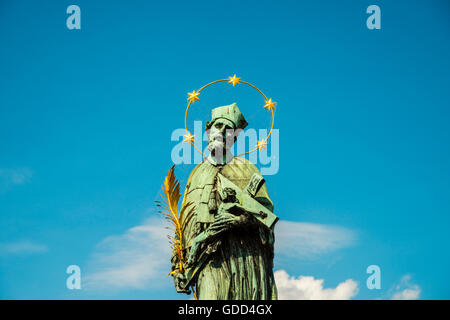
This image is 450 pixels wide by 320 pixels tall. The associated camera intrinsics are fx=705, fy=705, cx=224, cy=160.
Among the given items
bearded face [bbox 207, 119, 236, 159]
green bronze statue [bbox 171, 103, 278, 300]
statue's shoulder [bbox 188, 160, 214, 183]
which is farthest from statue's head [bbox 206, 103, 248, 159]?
green bronze statue [bbox 171, 103, 278, 300]

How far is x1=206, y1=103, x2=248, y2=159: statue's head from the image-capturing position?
14.3 metres

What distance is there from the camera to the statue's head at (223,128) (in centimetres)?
1427

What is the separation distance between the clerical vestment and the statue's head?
88 centimetres

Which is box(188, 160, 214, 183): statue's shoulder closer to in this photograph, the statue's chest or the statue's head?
the statue's chest

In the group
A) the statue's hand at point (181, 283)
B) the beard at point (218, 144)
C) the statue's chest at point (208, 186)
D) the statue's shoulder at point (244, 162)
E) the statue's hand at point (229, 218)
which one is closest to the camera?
the statue's hand at point (229, 218)

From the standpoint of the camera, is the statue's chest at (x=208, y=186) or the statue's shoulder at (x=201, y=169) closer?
the statue's chest at (x=208, y=186)

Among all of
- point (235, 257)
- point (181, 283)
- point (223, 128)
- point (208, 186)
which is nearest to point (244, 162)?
point (223, 128)

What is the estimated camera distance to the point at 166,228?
46.3 ft

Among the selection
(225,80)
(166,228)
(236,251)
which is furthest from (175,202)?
(225,80)

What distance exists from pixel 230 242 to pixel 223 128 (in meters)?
2.37

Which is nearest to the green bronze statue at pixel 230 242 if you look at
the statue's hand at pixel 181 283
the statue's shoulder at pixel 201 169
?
the statue's hand at pixel 181 283

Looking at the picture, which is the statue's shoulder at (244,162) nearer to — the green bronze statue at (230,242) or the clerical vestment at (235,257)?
the green bronze statue at (230,242)

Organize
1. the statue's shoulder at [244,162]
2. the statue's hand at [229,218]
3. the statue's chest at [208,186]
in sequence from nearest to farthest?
1. the statue's hand at [229,218]
2. the statue's chest at [208,186]
3. the statue's shoulder at [244,162]
